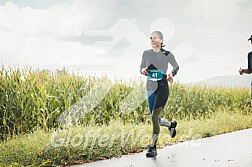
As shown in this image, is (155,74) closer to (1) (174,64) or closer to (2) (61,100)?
(1) (174,64)

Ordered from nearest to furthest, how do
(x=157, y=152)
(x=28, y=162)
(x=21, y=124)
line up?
(x=28, y=162)
(x=157, y=152)
(x=21, y=124)

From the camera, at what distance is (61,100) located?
8.41m

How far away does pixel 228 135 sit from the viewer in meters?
8.71

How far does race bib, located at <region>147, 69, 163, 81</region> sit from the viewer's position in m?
5.41

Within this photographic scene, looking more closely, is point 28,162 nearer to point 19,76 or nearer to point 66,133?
point 66,133

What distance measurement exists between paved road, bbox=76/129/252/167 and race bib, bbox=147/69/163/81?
1.16 metres

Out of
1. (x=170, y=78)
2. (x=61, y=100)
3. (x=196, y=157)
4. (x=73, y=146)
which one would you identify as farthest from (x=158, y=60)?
(x=61, y=100)

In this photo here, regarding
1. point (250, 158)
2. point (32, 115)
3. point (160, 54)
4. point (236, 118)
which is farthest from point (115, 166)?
point (236, 118)

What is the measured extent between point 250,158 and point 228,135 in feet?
9.59

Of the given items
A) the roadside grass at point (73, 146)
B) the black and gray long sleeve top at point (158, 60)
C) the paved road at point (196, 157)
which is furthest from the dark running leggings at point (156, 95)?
the roadside grass at point (73, 146)

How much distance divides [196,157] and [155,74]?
1477mm

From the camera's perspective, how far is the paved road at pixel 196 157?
5352mm

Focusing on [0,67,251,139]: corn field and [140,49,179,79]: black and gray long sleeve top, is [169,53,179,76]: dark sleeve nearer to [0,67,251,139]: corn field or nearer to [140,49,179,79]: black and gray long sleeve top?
[140,49,179,79]: black and gray long sleeve top

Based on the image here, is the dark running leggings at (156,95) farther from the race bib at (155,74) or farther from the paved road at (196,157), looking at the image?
the paved road at (196,157)
